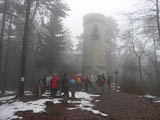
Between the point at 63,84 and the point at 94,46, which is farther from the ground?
the point at 94,46

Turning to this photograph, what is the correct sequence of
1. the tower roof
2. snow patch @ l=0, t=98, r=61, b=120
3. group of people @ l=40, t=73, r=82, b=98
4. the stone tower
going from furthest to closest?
the tower roof, the stone tower, group of people @ l=40, t=73, r=82, b=98, snow patch @ l=0, t=98, r=61, b=120

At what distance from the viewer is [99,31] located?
2809 cm

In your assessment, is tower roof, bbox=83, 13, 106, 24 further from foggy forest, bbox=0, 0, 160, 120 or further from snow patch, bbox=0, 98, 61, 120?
snow patch, bbox=0, 98, 61, 120

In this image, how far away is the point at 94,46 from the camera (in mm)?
27266

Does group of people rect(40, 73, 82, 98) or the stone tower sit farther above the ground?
the stone tower

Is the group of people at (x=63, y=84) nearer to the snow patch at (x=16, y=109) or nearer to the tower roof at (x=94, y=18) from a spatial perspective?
the snow patch at (x=16, y=109)

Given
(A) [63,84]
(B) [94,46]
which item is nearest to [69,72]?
(B) [94,46]

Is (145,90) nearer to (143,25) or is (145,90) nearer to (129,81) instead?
(129,81)

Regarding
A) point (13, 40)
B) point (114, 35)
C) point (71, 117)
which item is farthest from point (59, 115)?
point (114, 35)

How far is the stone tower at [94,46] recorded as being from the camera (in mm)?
26641

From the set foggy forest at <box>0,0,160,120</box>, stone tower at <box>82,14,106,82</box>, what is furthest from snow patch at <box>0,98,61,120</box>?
stone tower at <box>82,14,106,82</box>

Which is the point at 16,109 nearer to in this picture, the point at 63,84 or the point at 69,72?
the point at 63,84

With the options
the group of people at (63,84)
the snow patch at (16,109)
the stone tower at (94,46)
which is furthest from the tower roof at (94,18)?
the snow patch at (16,109)

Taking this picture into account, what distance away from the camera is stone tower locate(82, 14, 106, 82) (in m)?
26.6
